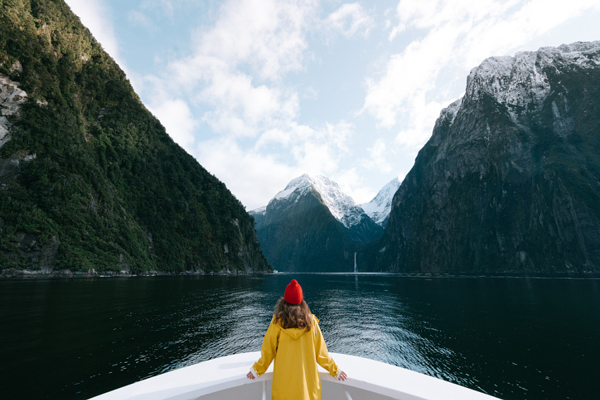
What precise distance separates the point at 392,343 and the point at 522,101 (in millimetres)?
153880

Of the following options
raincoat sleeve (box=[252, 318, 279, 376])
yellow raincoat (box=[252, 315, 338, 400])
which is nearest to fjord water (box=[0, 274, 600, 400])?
raincoat sleeve (box=[252, 318, 279, 376])

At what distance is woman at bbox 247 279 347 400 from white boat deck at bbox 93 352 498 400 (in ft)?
1.17

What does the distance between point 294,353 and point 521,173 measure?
143 metres

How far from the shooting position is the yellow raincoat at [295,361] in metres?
3.42

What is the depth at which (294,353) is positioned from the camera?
11.7 feet

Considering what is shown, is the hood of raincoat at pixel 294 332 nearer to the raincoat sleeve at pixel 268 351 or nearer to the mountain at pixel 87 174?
the raincoat sleeve at pixel 268 351

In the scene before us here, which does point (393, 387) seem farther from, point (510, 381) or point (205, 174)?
point (205, 174)

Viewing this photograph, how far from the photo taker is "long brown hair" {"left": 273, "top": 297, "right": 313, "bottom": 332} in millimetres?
3545

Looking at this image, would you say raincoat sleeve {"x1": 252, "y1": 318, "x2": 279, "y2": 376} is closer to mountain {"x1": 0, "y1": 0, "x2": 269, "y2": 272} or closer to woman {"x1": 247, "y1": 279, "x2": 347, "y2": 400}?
woman {"x1": 247, "y1": 279, "x2": 347, "y2": 400}

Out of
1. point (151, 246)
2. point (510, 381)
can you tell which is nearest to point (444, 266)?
point (151, 246)

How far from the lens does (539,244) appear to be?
327ft

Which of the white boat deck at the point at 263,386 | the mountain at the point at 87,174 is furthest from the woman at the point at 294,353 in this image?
the mountain at the point at 87,174

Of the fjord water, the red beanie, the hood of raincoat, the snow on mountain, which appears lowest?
the fjord water

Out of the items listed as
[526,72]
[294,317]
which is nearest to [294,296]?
[294,317]
